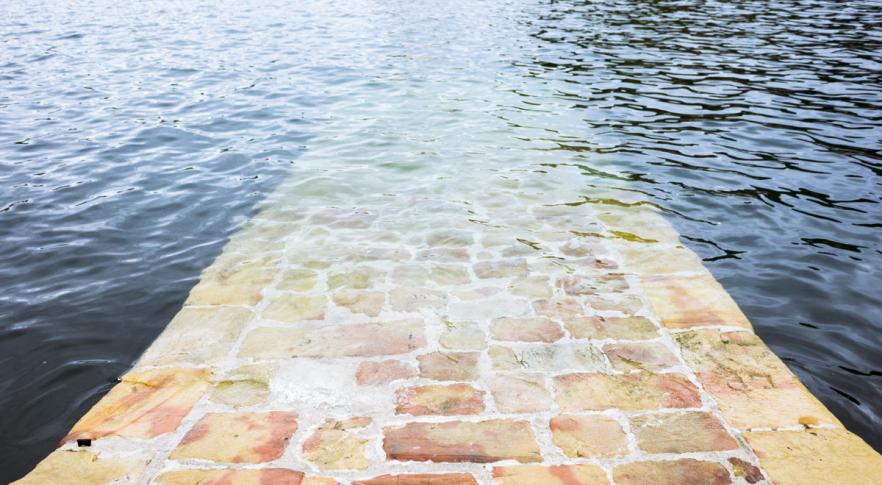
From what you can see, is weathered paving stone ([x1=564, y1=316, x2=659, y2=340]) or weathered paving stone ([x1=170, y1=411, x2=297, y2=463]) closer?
weathered paving stone ([x1=170, y1=411, x2=297, y2=463])

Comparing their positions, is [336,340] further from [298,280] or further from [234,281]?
[234,281]

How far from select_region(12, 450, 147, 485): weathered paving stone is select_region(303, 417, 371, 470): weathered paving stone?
737 mm

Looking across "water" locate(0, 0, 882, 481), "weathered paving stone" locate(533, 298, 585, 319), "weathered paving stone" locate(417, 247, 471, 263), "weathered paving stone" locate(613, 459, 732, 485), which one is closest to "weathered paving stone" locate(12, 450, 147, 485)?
"water" locate(0, 0, 882, 481)

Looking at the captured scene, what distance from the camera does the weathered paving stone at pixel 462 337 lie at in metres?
3.40

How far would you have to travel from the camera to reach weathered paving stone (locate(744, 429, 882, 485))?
2443 mm

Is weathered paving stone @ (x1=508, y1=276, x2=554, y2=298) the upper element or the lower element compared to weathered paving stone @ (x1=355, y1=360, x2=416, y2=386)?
lower

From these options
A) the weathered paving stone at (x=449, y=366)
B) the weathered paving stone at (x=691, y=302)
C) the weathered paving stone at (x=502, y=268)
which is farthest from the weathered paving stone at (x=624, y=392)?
the weathered paving stone at (x=502, y=268)

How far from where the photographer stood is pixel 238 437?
271 cm

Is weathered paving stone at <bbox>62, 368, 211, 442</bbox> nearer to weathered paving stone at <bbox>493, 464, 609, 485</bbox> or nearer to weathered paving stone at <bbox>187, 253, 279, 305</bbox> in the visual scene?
weathered paving stone at <bbox>187, 253, 279, 305</bbox>

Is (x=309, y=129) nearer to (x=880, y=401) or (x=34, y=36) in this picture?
(x=880, y=401)

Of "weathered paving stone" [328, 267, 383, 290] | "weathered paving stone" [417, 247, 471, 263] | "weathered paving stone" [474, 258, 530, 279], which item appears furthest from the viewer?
"weathered paving stone" [417, 247, 471, 263]

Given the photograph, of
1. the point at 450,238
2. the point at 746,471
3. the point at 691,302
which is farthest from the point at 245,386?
the point at 691,302

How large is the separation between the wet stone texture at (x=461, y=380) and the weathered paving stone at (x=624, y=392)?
0.01 m

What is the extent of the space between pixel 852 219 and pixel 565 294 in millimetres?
3202
